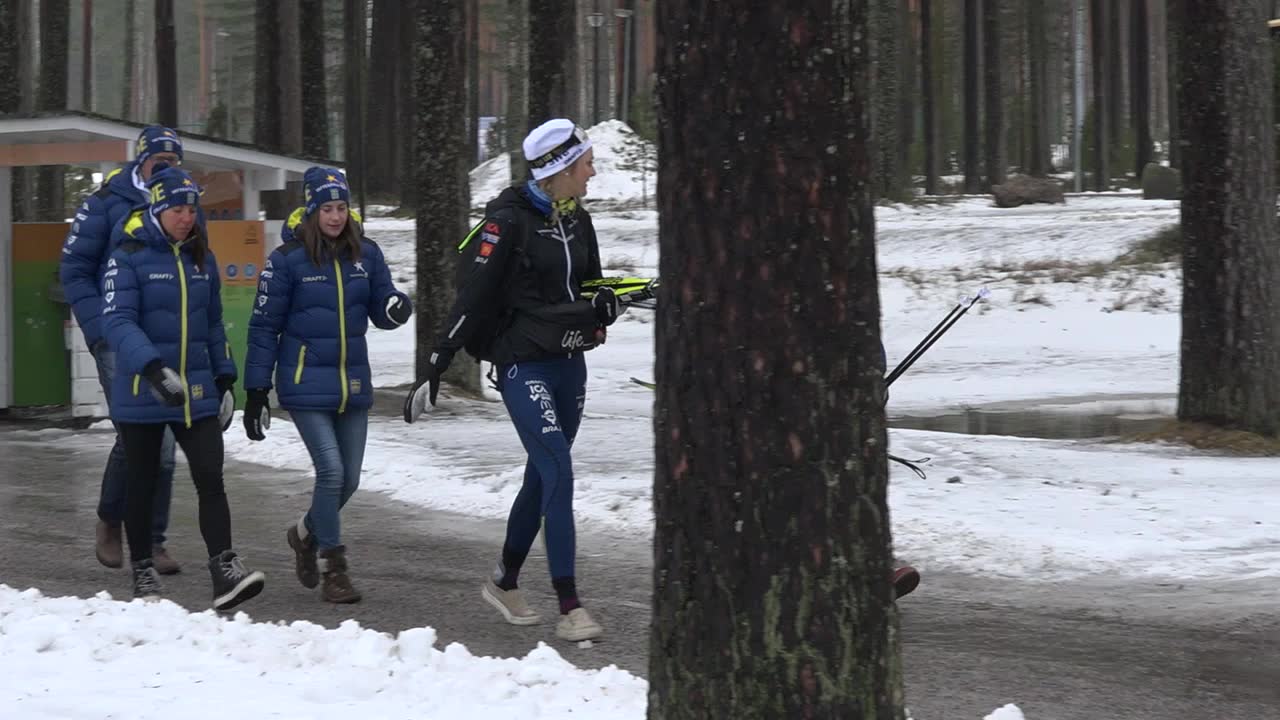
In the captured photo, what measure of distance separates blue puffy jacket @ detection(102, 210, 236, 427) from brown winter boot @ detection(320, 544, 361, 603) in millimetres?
795

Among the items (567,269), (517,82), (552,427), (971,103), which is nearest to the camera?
(552,427)

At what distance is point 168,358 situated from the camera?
6.80 metres

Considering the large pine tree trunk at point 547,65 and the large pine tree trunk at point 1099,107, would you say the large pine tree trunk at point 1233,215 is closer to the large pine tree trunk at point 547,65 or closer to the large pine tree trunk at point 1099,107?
the large pine tree trunk at point 547,65

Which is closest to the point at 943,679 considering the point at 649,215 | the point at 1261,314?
the point at 1261,314

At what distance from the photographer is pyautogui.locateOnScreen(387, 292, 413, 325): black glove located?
723 cm

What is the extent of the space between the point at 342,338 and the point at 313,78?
12.3 meters

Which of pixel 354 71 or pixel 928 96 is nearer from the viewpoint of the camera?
pixel 354 71

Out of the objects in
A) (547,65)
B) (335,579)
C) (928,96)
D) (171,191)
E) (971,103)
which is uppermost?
(928,96)

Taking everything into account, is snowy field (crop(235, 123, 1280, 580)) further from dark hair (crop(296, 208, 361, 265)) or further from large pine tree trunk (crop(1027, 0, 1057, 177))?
large pine tree trunk (crop(1027, 0, 1057, 177))

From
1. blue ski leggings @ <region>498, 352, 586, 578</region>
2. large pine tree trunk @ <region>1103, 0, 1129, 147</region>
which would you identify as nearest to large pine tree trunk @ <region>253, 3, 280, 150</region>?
blue ski leggings @ <region>498, 352, 586, 578</region>

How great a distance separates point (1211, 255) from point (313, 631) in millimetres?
7416

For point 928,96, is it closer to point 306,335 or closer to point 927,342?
point 927,342

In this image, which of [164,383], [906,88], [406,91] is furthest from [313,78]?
[906,88]

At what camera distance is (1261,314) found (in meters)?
11.3
